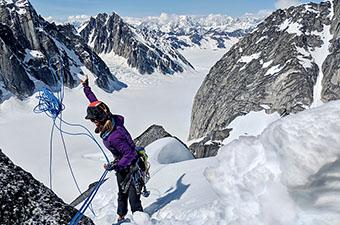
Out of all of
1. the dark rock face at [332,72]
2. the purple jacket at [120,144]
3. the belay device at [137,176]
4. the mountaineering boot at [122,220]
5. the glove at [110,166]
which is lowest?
the mountaineering boot at [122,220]

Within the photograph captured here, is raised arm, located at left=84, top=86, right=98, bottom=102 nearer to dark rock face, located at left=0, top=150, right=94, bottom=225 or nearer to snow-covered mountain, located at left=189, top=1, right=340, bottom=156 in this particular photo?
dark rock face, located at left=0, top=150, right=94, bottom=225

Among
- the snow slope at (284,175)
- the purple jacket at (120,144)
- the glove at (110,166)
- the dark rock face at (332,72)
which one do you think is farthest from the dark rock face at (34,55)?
the snow slope at (284,175)

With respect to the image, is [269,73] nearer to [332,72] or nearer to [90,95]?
[332,72]

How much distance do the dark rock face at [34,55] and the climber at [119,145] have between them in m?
81.5

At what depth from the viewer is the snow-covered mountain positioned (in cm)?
8244

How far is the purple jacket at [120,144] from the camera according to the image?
891 centimetres

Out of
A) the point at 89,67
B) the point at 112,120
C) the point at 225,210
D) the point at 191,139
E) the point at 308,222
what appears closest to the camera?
the point at 308,222

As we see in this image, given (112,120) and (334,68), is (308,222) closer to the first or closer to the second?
(112,120)

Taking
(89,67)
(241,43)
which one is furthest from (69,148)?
(89,67)

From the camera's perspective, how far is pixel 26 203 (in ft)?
21.9

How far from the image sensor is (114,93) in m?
159

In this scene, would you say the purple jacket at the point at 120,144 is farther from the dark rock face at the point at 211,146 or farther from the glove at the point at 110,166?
the dark rock face at the point at 211,146

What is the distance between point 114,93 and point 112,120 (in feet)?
498

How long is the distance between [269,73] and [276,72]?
9.97 feet
